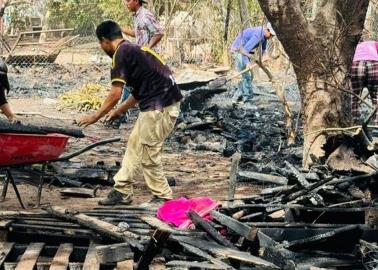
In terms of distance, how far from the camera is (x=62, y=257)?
5.36 meters

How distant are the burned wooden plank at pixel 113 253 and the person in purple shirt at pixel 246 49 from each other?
836cm

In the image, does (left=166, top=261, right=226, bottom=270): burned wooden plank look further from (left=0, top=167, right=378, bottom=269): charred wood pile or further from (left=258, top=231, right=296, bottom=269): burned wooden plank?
(left=258, top=231, right=296, bottom=269): burned wooden plank

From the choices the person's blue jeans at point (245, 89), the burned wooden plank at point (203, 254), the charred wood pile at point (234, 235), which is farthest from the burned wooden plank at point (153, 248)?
the person's blue jeans at point (245, 89)

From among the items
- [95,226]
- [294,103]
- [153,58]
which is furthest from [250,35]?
[95,226]

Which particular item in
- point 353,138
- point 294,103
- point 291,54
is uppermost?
point 291,54

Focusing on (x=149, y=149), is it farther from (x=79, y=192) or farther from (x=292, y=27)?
(x=292, y=27)

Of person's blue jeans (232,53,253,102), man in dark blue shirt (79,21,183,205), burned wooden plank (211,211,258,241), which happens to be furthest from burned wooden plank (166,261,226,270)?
person's blue jeans (232,53,253,102)

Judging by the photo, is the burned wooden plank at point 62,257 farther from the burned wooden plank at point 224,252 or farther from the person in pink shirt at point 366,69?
the person in pink shirt at point 366,69

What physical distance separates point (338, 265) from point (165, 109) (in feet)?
9.53

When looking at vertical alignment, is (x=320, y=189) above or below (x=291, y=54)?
below

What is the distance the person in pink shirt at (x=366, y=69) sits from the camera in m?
9.42

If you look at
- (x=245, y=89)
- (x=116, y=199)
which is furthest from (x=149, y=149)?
(x=245, y=89)

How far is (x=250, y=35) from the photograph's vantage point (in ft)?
47.5

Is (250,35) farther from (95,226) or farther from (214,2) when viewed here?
(95,226)
